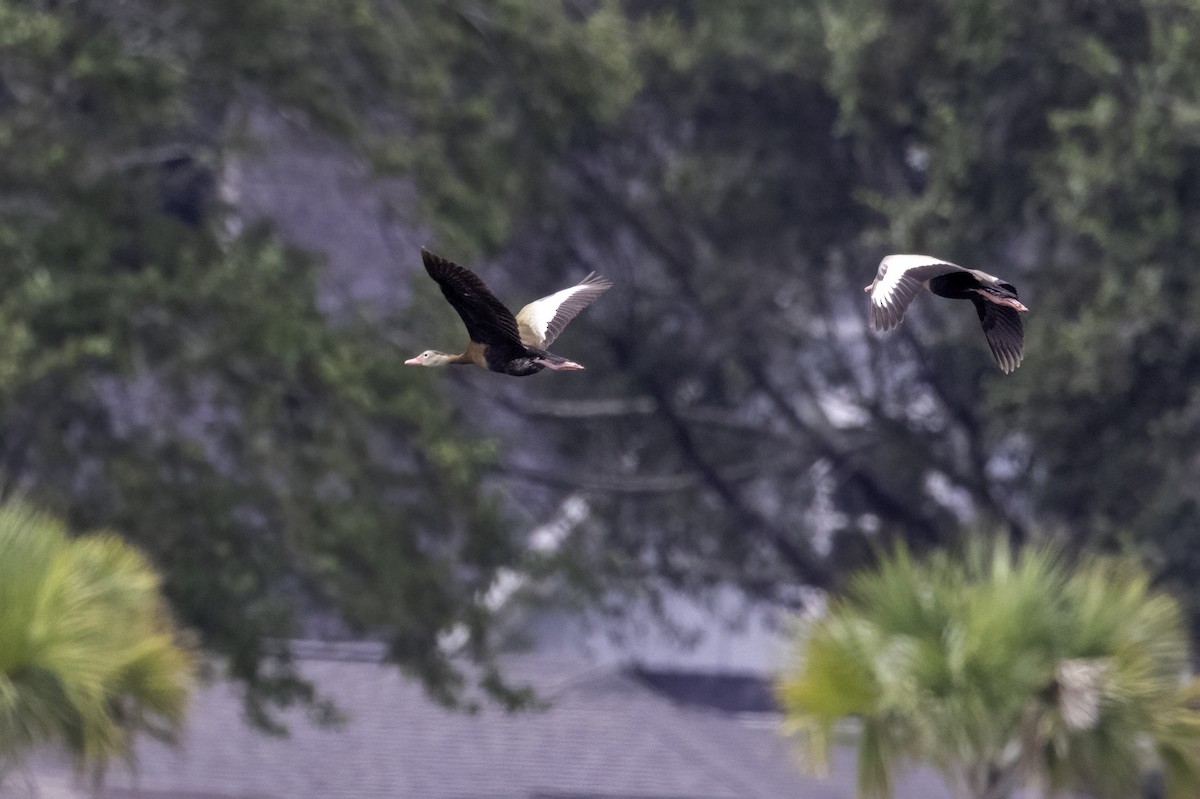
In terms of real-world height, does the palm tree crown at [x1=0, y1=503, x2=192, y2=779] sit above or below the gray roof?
above

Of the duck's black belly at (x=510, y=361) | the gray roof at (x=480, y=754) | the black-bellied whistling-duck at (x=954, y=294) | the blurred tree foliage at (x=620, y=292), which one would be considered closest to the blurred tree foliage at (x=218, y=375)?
the blurred tree foliage at (x=620, y=292)

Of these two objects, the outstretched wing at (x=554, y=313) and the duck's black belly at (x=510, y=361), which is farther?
the outstretched wing at (x=554, y=313)

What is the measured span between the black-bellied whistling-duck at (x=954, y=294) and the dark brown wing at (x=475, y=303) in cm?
102

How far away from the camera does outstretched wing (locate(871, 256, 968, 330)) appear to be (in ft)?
16.8

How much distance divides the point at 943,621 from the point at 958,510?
8.71m

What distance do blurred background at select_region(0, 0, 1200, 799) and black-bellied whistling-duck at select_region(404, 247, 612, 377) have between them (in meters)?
4.97

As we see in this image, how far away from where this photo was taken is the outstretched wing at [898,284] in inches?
202

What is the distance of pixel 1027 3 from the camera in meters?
15.8

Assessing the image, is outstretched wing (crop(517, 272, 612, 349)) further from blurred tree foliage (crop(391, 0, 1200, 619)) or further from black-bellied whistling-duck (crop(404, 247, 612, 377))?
blurred tree foliage (crop(391, 0, 1200, 619))

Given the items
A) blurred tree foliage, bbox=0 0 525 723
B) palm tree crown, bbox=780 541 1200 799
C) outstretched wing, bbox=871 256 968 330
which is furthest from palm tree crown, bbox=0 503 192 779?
outstretched wing, bbox=871 256 968 330

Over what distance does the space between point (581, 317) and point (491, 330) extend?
12533 mm

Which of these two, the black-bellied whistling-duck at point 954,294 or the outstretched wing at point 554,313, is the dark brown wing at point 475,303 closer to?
the outstretched wing at point 554,313

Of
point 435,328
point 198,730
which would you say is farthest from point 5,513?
point 198,730

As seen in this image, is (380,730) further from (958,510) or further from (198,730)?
(958,510)
